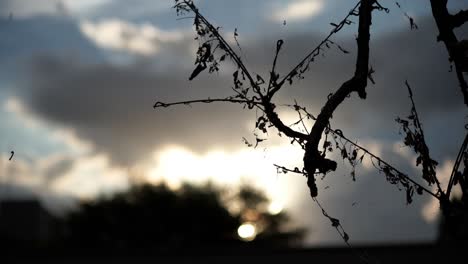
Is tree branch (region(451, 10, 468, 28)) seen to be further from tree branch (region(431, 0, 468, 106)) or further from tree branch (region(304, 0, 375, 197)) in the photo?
tree branch (region(304, 0, 375, 197))

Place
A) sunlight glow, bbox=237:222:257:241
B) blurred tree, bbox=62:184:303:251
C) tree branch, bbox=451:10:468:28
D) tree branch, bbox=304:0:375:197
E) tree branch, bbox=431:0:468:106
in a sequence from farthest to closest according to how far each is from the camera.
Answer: sunlight glow, bbox=237:222:257:241
blurred tree, bbox=62:184:303:251
tree branch, bbox=451:10:468:28
tree branch, bbox=431:0:468:106
tree branch, bbox=304:0:375:197

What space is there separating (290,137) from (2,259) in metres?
23.4

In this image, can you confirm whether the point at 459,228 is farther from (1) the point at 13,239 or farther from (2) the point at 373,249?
(1) the point at 13,239

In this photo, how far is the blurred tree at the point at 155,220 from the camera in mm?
63219

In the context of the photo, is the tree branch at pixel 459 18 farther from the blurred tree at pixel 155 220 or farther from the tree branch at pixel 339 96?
the blurred tree at pixel 155 220

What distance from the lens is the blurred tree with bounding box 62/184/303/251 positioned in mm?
63219

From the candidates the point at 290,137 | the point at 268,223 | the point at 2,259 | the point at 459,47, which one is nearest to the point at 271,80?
the point at 290,137

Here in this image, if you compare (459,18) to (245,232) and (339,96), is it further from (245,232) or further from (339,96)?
(245,232)

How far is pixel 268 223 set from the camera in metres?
87.5

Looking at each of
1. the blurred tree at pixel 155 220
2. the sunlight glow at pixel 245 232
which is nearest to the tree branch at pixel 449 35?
the blurred tree at pixel 155 220

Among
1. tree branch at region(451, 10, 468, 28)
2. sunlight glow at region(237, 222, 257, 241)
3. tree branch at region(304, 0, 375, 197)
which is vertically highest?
sunlight glow at region(237, 222, 257, 241)

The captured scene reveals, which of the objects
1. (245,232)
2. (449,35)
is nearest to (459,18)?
(449,35)

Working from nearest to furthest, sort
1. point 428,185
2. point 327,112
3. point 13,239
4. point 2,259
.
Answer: point 327,112 < point 428,185 < point 2,259 < point 13,239

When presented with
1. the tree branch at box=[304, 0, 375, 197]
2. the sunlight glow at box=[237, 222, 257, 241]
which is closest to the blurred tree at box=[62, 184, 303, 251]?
the sunlight glow at box=[237, 222, 257, 241]
